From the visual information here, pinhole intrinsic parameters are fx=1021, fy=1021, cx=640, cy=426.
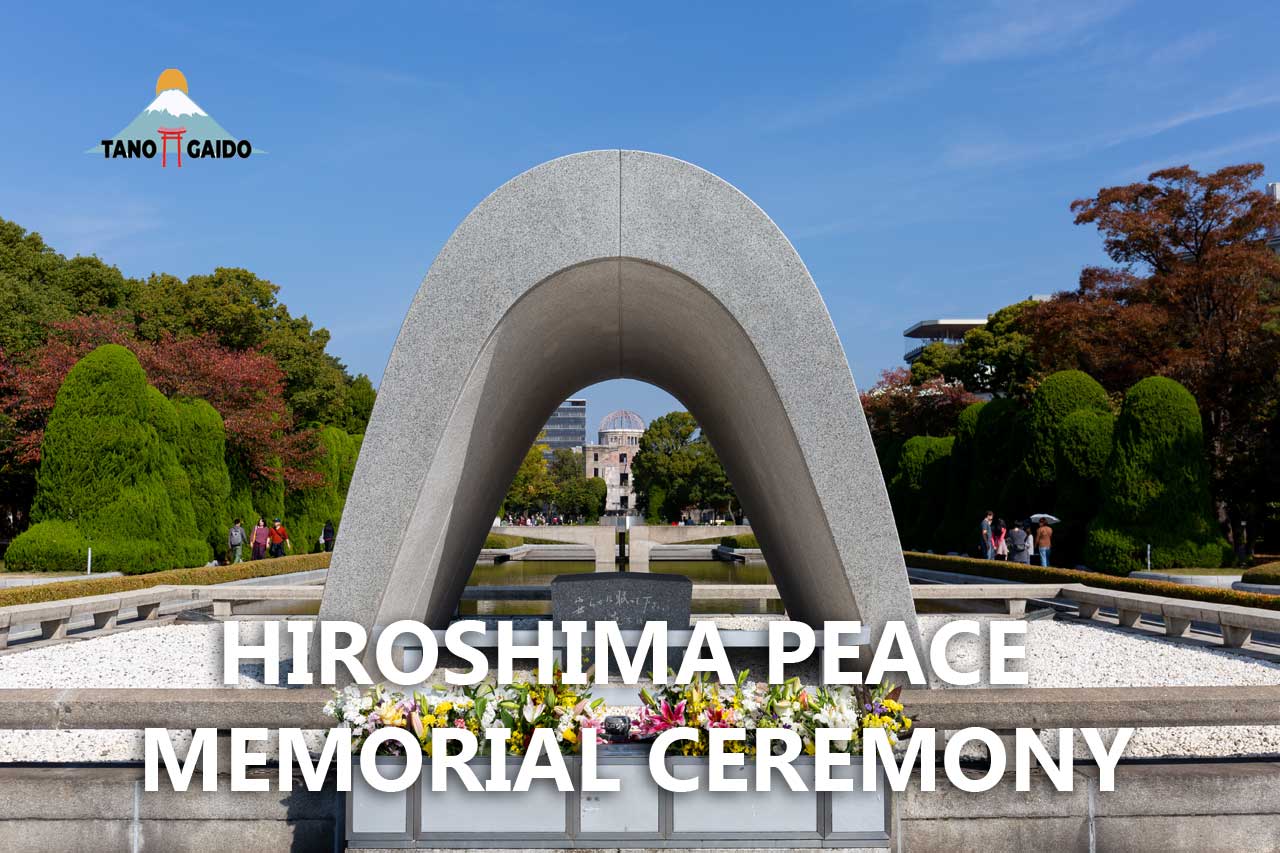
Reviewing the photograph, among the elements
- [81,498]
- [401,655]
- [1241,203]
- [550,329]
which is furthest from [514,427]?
[1241,203]

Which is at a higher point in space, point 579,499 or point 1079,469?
point 1079,469

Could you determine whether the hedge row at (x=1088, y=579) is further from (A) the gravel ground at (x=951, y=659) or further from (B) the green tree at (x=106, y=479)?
(B) the green tree at (x=106, y=479)

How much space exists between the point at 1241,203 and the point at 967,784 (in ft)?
80.9

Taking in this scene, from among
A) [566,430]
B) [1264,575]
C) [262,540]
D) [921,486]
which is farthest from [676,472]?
[566,430]

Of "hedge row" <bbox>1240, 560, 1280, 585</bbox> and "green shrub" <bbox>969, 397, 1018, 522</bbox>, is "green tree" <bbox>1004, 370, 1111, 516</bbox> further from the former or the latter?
"hedge row" <bbox>1240, 560, 1280, 585</bbox>

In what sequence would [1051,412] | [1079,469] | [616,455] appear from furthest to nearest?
1. [616,455]
2. [1051,412]
3. [1079,469]

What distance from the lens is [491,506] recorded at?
32.4 feet

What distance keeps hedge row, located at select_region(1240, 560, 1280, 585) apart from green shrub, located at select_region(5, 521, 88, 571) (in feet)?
62.4

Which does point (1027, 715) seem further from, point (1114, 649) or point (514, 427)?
point (1114, 649)

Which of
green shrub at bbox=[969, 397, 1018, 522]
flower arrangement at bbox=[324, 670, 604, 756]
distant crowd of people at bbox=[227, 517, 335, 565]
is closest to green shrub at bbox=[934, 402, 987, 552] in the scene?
green shrub at bbox=[969, 397, 1018, 522]

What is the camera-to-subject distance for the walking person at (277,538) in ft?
82.0

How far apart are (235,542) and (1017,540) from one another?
16100mm

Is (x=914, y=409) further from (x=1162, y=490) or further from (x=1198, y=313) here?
(x=1162, y=490)

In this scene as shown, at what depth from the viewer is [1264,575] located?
14.7 m
